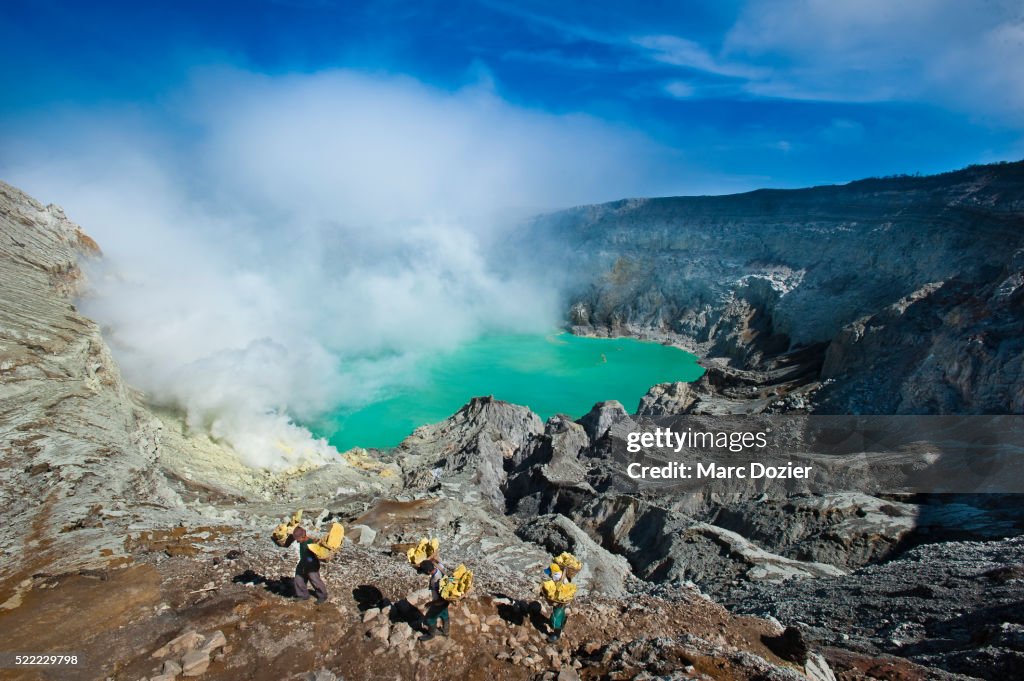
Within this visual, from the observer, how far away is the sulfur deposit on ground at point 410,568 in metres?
6.24

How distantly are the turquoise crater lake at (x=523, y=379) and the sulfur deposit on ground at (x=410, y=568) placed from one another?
949 centimetres

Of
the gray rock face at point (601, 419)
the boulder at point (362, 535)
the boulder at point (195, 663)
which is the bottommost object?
the boulder at point (362, 535)

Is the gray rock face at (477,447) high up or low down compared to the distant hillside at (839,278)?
down

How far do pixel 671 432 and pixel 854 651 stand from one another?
45.6ft

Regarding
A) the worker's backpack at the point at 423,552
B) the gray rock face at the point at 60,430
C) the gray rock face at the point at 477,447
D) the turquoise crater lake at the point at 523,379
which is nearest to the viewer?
the worker's backpack at the point at 423,552

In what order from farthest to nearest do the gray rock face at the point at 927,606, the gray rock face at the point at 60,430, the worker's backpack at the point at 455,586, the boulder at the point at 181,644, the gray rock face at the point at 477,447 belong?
the gray rock face at the point at 477,447 → the gray rock face at the point at 60,430 → the gray rock face at the point at 927,606 → the worker's backpack at the point at 455,586 → the boulder at the point at 181,644

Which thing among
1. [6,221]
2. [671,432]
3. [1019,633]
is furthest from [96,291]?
[1019,633]

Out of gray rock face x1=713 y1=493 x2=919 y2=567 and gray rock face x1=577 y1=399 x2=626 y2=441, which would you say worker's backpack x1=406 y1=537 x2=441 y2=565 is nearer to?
gray rock face x1=713 y1=493 x2=919 y2=567

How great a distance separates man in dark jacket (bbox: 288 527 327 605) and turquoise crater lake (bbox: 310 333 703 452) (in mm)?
20606

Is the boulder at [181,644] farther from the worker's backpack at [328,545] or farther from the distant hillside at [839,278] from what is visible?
the distant hillside at [839,278]

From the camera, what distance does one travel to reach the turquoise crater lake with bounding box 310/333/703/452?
30.8 metres

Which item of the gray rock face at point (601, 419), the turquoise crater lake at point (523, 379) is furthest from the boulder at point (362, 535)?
the turquoise crater lake at point (523, 379)

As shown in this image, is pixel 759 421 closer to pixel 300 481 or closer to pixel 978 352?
pixel 978 352

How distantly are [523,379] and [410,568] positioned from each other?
105 ft
